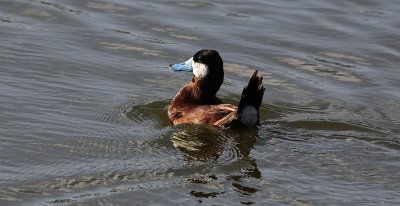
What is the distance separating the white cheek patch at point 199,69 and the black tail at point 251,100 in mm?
1057

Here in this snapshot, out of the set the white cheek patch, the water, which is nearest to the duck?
the white cheek patch

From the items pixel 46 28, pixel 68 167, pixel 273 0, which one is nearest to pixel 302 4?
pixel 273 0

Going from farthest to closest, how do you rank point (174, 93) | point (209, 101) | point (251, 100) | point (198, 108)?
point (174, 93) → point (209, 101) → point (198, 108) → point (251, 100)

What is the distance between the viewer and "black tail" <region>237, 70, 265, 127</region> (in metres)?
8.51

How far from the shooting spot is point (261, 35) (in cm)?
1241

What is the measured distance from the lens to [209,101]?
9.68 metres

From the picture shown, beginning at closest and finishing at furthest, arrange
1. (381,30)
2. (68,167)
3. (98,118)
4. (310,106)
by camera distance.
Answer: (68,167)
(98,118)
(310,106)
(381,30)

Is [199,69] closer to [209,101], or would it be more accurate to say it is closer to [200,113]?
[209,101]

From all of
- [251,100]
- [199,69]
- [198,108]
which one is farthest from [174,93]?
[251,100]

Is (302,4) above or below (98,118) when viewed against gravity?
above

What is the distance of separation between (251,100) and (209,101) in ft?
3.75

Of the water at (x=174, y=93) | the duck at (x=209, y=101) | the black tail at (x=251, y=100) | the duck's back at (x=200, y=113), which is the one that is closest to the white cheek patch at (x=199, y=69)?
the duck at (x=209, y=101)

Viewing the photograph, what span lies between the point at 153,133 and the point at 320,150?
160 centimetres

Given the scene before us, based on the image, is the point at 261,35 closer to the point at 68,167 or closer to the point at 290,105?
the point at 290,105
